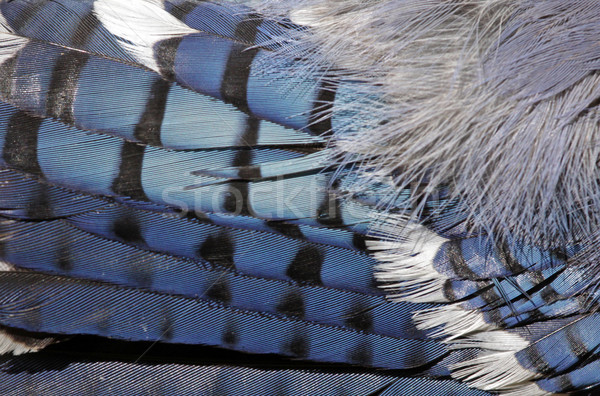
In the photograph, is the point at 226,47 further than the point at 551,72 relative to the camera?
Yes

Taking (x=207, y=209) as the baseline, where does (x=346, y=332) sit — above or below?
below

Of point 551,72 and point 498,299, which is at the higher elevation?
point 551,72

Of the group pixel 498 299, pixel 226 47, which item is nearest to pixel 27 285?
pixel 226 47

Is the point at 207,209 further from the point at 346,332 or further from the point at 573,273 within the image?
the point at 573,273

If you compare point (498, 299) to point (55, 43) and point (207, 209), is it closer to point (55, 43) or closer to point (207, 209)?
point (207, 209)

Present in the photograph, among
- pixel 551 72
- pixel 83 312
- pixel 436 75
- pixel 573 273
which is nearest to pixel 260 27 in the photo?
pixel 436 75

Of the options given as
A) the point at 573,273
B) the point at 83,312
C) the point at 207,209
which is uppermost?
the point at 573,273
